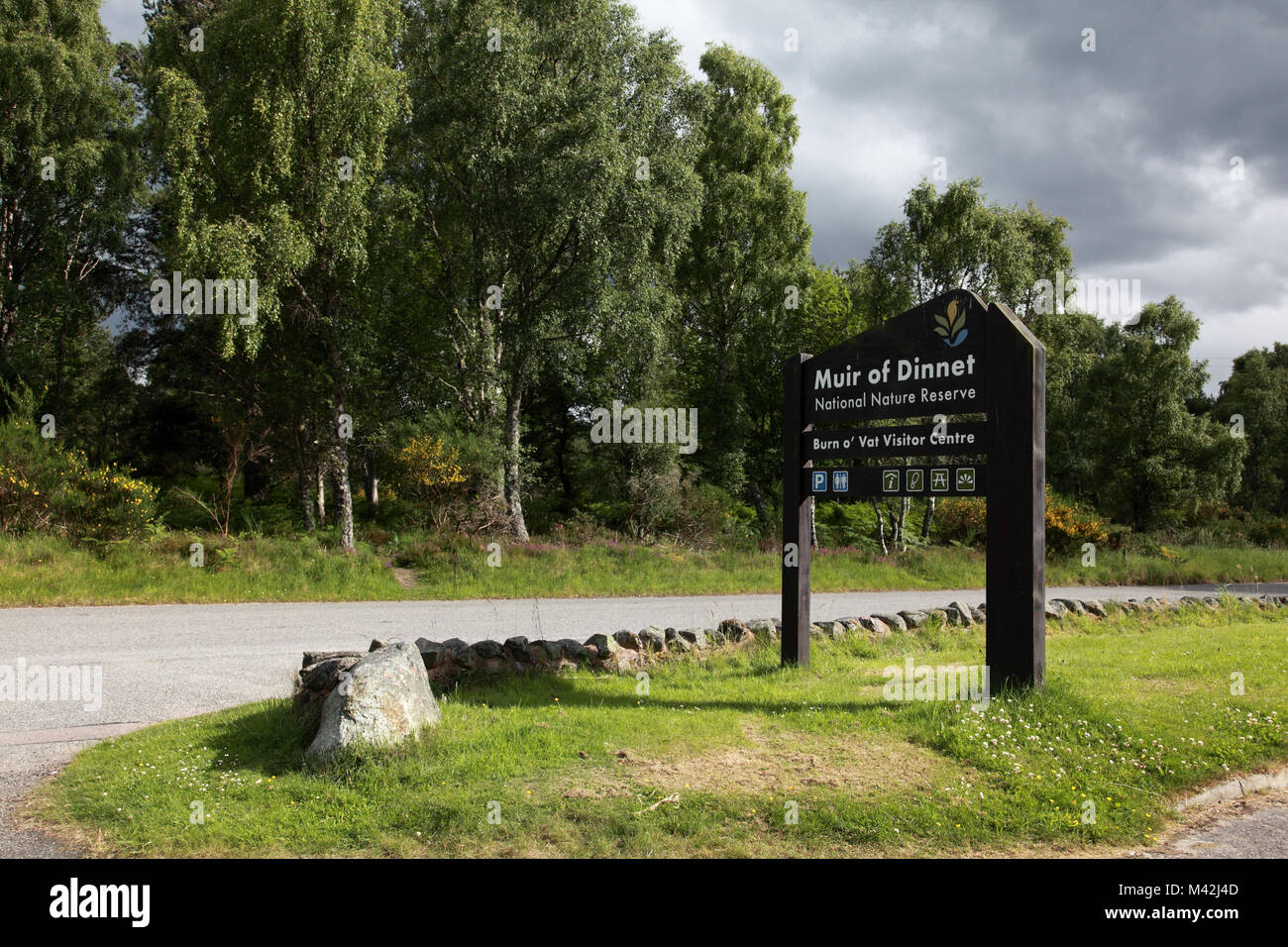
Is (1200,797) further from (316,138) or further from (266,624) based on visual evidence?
(316,138)

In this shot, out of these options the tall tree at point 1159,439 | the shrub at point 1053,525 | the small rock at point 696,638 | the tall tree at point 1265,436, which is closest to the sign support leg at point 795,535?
the small rock at point 696,638

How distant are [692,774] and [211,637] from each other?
754cm

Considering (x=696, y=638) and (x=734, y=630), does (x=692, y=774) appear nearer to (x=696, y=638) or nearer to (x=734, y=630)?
(x=696, y=638)

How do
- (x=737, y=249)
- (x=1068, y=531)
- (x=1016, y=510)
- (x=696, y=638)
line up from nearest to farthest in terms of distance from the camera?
(x=1016, y=510) < (x=696, y=638) < (x=1068, y=531) < (x=737, y=249)

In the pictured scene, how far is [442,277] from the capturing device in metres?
21.9

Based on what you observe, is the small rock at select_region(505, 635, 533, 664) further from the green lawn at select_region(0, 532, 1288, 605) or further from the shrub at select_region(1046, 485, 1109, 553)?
the shrub at select_region(1046, 485, 1109, 553)

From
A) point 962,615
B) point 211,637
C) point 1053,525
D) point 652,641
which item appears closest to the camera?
point 652,641

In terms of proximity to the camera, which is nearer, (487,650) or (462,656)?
(462,656)

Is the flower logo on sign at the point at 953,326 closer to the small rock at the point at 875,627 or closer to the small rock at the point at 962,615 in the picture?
the small rock at the point at 875,627

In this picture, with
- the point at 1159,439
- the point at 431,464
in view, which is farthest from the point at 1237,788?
the point at 1159,439

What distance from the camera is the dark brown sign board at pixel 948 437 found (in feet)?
20.2

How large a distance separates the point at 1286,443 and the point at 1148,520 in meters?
24.2

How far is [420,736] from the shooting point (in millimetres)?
5059

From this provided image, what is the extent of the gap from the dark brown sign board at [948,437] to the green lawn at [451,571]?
299 inches
